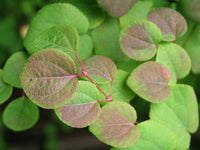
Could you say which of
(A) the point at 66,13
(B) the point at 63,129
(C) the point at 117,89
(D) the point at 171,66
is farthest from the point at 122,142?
(B) the point at 63,129

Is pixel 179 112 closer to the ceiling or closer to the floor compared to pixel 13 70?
closer to the floor

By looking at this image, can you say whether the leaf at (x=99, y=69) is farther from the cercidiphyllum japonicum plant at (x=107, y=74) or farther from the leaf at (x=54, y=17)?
the leaf at (x=54, y=17)

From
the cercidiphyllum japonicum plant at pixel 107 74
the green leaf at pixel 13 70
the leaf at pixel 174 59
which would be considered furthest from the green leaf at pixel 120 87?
the green leaf at pixel 13 70

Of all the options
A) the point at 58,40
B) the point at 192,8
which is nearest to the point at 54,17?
the point at 58,40

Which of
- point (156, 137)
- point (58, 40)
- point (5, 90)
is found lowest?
point (156, 137)

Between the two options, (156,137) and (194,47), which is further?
(194,47)

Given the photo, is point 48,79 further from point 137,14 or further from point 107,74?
point 137,14

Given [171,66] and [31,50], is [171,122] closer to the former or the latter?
[171,66]
